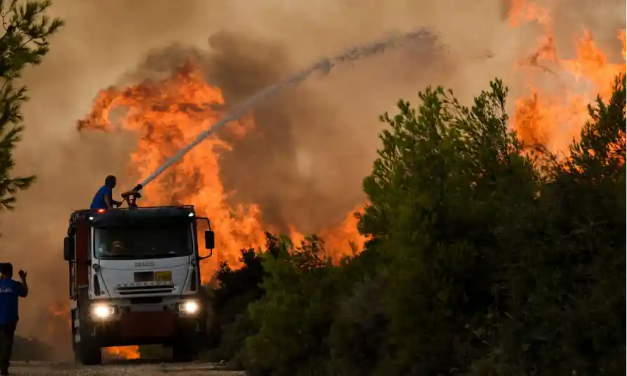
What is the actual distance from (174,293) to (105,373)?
4.09 m

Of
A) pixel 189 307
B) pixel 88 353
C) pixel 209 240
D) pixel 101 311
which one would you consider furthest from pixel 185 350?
pixel 209 240

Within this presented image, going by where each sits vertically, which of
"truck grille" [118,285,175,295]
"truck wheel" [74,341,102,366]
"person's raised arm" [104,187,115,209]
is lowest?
"truck wheel" [74,341,102,366]

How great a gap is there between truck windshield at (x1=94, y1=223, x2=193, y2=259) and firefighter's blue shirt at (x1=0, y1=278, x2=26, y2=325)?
14.6 feet

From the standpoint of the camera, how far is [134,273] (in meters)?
25.0

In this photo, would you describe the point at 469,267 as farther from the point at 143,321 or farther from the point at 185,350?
the point at 185,350

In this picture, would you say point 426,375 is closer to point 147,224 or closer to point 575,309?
point 575,309

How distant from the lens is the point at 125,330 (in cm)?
2514

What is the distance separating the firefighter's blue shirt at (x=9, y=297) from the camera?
65.8ft

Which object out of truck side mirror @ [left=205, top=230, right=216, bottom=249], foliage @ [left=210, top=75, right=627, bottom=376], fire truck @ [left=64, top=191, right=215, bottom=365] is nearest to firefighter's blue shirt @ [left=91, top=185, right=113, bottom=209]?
fire truck @ [left=64, top=191, right=215, bottom=365]

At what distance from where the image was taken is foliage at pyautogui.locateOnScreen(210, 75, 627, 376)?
10055 millimetres

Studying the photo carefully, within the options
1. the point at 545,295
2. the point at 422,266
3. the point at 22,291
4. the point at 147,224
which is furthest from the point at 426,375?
the point at 147,224

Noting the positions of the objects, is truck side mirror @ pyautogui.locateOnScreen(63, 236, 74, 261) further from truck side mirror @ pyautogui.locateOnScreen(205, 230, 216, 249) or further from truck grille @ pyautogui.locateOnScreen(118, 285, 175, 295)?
truck side mirror @ pyautogui.locateOnScreen(205, 230, 216, 249)

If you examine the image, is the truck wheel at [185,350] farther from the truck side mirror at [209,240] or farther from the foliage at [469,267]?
the foliage at [469,267]

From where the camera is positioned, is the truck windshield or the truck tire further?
the truck tire
